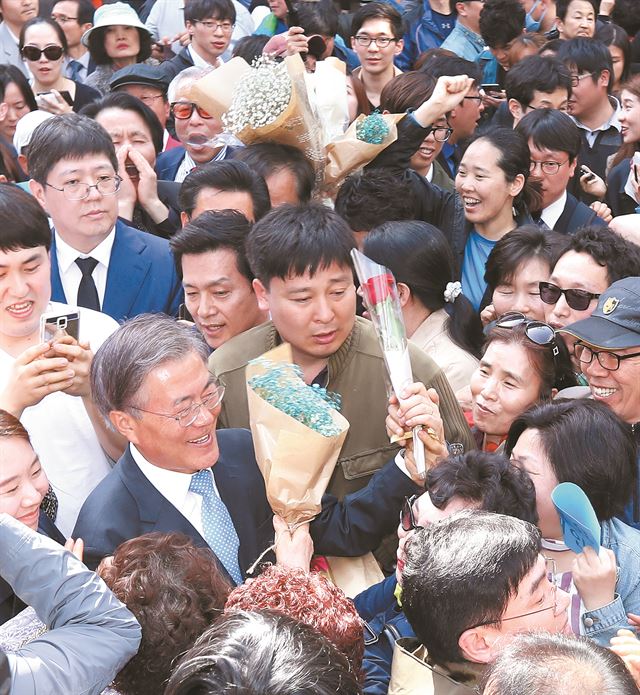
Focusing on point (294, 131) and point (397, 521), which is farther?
point (294, 131)

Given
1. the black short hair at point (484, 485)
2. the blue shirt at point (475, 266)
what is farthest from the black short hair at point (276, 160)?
the black short hair at point (484, 485)

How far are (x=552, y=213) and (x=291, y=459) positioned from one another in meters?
2.86

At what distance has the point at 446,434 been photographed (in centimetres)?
334

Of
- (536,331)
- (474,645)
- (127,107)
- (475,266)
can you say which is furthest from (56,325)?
(127,107)

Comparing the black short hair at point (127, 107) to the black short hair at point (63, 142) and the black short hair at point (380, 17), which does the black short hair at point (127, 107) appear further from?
the black short hair at point (380, 17)

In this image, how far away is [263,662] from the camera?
5.43 feet

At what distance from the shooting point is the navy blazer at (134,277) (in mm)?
4328

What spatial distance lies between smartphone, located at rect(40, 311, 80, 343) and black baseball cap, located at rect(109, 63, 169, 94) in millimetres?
3462

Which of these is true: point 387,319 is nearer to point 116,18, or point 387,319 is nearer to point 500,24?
point 116,18

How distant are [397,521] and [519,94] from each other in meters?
3.72

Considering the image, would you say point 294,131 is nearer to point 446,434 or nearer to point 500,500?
point 446,434

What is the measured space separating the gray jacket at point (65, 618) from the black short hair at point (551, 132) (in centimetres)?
378

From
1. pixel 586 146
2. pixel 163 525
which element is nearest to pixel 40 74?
pixel 586 146

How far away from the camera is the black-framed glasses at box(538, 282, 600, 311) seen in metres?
3.77
